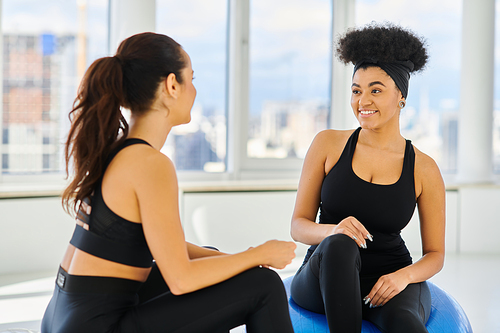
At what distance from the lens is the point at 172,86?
1.39 metres

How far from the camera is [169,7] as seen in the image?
4.40 m

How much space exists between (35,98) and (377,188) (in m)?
3.19

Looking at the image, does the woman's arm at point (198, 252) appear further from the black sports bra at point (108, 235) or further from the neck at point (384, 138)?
the neck at point (384, 138)

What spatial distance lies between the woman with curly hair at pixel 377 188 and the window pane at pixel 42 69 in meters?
2.68

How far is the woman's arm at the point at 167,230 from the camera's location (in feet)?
3.99

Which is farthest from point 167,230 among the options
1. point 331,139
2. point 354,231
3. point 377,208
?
point 331,139

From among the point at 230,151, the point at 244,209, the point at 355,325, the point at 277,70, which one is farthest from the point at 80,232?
the point at 277,70

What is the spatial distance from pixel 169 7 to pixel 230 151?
1.44 m

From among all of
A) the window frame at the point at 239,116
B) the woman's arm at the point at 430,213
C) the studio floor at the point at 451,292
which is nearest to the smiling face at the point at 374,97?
the woman's arm at the point at 430,213

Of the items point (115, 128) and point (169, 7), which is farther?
point (169, 7)

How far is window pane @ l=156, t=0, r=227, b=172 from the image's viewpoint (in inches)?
176

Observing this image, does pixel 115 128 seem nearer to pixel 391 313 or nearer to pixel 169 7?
pixel 391 313

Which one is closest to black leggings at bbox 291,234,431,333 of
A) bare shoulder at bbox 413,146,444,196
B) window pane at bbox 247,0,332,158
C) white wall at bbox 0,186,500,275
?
bare shoulder at bbox 413,146,444,196

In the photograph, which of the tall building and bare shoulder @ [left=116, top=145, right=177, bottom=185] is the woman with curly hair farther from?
the tall building
